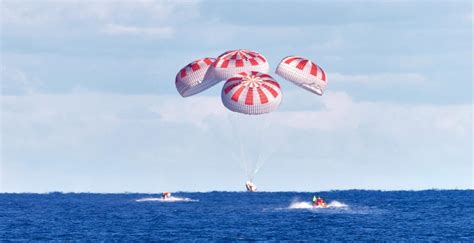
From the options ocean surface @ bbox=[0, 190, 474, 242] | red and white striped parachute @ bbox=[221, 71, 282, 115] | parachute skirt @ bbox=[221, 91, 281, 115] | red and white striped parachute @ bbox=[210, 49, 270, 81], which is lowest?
ocean surface @ bbox=[0, 190, 474, 242]

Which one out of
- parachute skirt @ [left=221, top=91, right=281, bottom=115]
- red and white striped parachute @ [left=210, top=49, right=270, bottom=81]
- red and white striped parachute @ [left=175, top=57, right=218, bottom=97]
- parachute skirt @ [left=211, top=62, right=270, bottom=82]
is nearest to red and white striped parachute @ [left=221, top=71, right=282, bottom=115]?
parachute skirt @ [left=221, top=91, right=281, bottom=115]

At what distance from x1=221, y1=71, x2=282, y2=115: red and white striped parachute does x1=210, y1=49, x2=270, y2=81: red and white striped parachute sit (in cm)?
68

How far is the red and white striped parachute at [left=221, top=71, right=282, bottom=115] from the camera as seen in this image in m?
83.4

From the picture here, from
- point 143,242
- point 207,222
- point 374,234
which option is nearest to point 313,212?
point 207,222

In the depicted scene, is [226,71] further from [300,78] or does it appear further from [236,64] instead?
[300,78]

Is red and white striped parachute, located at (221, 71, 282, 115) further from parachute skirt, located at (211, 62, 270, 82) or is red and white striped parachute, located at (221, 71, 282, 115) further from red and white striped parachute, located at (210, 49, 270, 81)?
red and white striped parachute, located at (210, 49, 270, 81)

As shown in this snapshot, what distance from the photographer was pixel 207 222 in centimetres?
9888

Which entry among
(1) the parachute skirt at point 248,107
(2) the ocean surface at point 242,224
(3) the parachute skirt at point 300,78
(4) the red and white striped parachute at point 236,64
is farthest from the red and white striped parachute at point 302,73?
(2) the ocean surface at point 242,224

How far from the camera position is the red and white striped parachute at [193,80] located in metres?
87.8

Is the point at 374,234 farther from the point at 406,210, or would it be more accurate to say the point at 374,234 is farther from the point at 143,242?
the point at 406,210

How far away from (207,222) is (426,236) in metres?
22.2

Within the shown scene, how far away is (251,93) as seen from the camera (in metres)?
83.4

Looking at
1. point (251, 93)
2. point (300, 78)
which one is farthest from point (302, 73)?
point (251, 93)

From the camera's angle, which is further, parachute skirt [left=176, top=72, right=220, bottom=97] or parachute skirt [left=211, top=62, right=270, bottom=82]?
parachute skirt [left=176, top=72, right=220, bottom=97]
